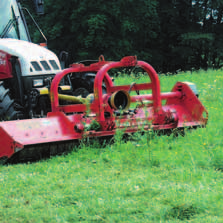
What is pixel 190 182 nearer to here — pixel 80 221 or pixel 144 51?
pixel 80 221

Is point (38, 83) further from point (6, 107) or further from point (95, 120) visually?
point (95, 120)

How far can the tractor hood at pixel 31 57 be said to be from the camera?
772cm

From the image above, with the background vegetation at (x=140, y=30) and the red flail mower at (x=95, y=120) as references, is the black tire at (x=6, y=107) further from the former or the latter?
the background vegetation at (x=140, y=30)

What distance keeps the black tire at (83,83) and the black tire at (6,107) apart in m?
1.19

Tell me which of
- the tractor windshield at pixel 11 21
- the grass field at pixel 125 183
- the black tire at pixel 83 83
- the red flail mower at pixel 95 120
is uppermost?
the tractor windshield at pixel 11 21

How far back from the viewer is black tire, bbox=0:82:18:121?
23.3 ft

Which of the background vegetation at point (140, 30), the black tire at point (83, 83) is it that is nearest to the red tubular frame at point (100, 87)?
the black tire at point (83, 83)

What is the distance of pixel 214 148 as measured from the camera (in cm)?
582

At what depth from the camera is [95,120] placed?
6172 mm

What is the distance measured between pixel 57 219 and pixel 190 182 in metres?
1.38

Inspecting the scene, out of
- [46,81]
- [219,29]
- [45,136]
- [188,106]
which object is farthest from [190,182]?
[219,29]

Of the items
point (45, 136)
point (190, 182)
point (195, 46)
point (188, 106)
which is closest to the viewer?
point (190, 182)

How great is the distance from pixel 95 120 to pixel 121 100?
515 mm

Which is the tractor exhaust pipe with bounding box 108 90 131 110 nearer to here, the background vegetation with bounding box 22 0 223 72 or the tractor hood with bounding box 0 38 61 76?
the tractor hood with bounding box 0 38 61 76
